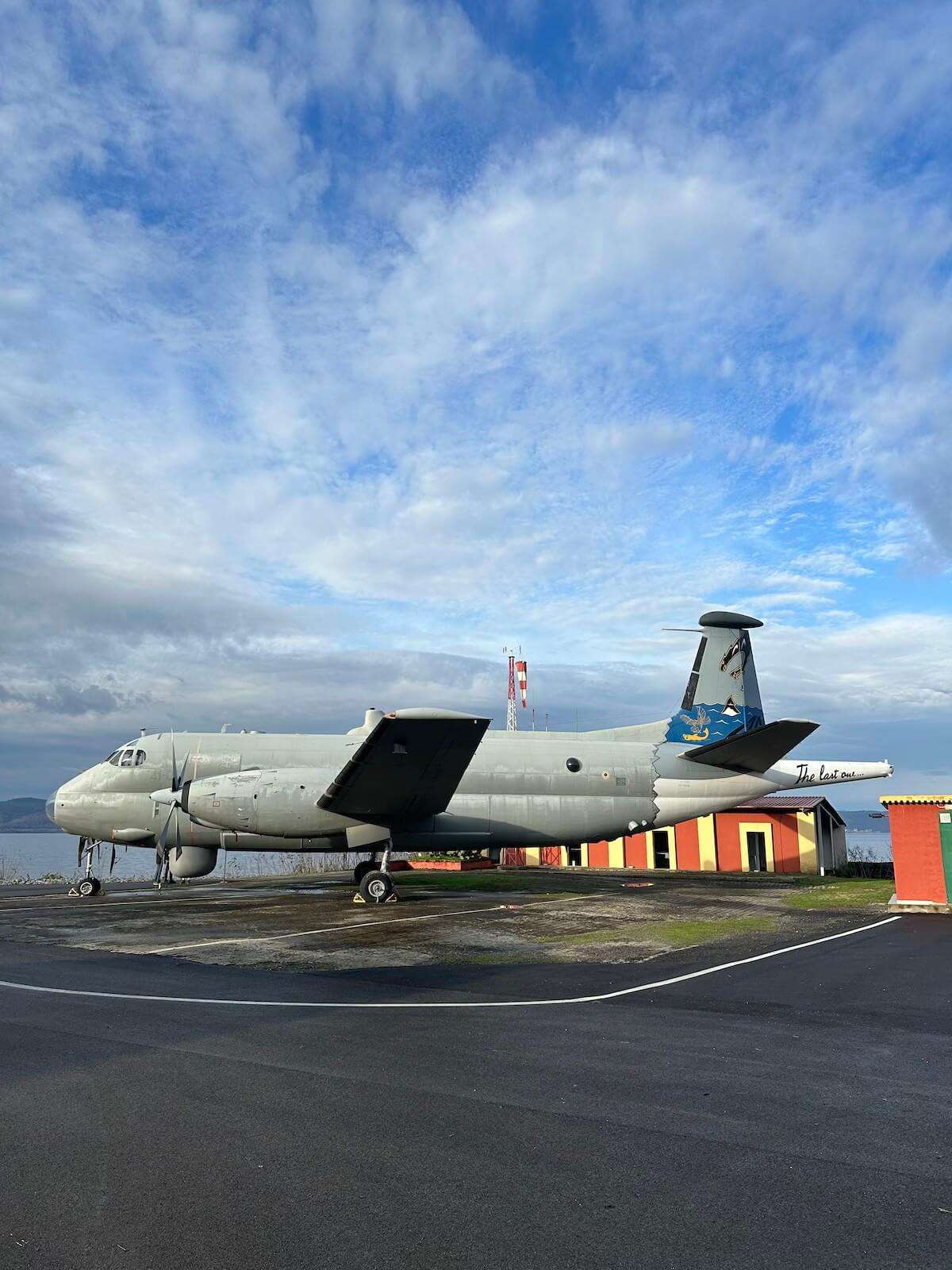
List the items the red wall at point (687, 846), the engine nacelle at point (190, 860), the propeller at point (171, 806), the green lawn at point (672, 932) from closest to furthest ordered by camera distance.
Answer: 1. the green lawn at point (672, 932)
2. the propeller at point (171, 806)
3. the engine nacelle at point (190, 860)
4. the red wall at point (687, 846)

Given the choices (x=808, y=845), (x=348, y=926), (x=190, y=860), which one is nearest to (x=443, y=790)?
(x=348, y=926)

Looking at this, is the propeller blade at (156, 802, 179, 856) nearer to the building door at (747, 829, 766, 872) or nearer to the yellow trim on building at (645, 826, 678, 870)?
the yellow trim on building at (645, 826, 678, 870)

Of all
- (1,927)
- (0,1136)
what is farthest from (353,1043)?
(1,927)

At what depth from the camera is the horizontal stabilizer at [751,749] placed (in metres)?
21.9

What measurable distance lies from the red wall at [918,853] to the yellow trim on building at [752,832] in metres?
18.7

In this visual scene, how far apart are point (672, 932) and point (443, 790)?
26.3ft

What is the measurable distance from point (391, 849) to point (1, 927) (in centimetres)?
955

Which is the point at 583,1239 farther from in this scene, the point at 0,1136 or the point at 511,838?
the point at 511,838

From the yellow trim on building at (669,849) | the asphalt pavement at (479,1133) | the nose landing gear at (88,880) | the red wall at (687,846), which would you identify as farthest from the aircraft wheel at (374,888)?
the red wall at (687,846)

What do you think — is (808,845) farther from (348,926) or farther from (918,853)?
(348,926)

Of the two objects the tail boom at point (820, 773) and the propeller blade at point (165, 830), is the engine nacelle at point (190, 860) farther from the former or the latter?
the tail boom at point (820, 773)

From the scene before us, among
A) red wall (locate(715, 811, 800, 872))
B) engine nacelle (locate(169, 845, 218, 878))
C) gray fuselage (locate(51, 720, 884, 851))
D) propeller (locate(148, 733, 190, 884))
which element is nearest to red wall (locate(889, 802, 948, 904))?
gray fuselage (locate(51, 720, 884, 851))

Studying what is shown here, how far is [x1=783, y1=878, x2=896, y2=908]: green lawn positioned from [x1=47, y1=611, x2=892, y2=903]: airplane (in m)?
3.31

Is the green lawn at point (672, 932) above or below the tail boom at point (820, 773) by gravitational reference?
below
